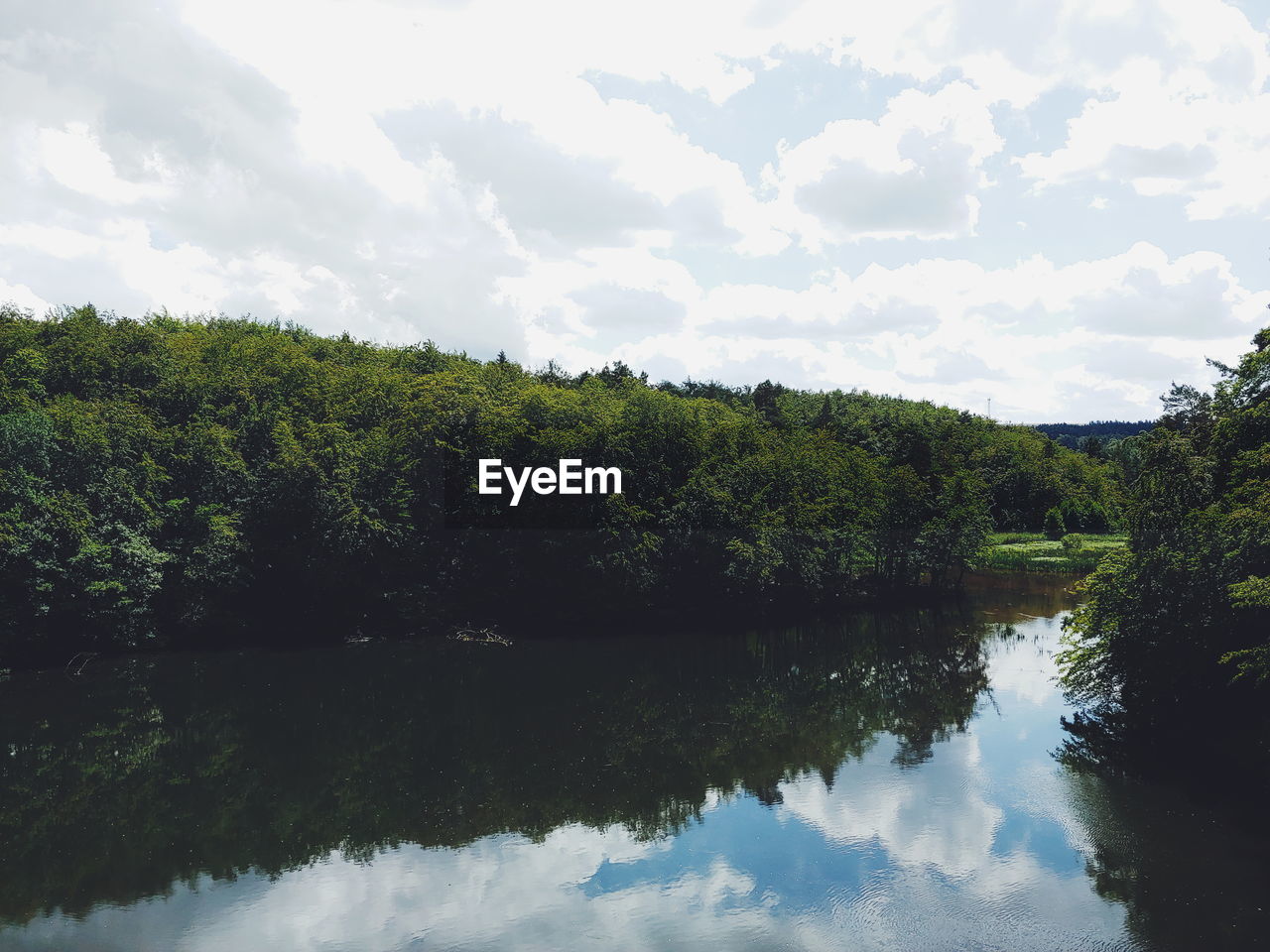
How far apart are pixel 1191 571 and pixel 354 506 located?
3573 centimetres

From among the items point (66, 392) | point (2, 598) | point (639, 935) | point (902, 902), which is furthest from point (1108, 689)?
point (66, 392)

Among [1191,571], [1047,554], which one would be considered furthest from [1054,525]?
[1191,571]

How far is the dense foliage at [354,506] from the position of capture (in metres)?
40.0

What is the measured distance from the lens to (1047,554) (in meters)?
72.6

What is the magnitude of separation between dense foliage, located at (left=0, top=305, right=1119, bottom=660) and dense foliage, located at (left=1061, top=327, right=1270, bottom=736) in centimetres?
2062

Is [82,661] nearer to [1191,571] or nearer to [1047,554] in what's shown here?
[1191,571]

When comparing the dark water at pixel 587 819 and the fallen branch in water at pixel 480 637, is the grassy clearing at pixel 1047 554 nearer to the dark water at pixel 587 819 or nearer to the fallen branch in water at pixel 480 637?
the dark water at pixel 587 819

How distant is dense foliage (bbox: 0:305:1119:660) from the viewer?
3997 cm

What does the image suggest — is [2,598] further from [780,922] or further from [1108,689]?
[1108,689]

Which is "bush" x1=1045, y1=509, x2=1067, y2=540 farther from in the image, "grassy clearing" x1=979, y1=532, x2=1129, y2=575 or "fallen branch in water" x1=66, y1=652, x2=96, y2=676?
"fallen branch in water" x1=66, y1=652, x2=96, y2=676

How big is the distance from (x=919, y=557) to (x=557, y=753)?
117 feet

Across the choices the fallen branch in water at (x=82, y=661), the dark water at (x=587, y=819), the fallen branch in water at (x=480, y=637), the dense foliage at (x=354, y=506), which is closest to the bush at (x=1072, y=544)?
the dense foliage at (x=354, y=506)

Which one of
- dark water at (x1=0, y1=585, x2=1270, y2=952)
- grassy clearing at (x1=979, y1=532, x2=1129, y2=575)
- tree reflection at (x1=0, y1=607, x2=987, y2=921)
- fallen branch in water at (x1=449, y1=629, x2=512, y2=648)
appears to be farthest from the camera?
grassy clearing at (x1=979, y1=532, x2=1129, y2=575)

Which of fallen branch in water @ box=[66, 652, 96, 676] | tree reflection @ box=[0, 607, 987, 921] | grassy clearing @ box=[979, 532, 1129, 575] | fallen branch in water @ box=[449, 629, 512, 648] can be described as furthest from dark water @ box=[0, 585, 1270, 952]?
grassy clearing @ box=[979, 532, 1129, 575]
